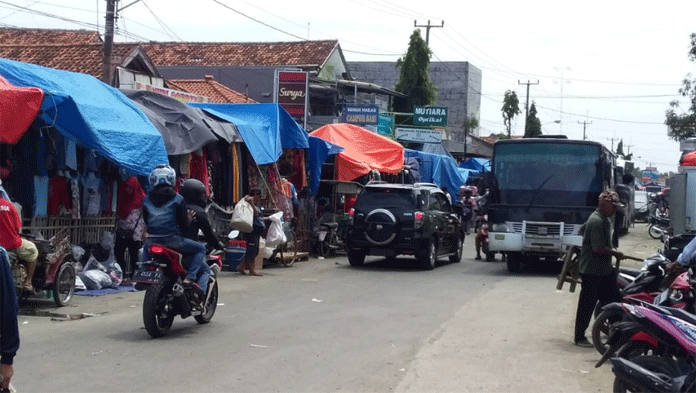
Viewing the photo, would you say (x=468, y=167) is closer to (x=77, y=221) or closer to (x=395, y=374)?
(x=77, y=221)

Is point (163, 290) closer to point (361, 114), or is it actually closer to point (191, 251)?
point (191, 251)

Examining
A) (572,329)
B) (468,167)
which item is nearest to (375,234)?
(572,329)

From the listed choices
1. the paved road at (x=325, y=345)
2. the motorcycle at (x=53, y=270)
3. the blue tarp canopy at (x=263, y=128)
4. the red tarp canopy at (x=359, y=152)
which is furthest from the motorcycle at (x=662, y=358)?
the red tarp canopy at (x=359, y=152)

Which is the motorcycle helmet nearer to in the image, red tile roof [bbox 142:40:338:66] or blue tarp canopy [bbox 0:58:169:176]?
blue tarp canopy [bbox 0:58:169:176]

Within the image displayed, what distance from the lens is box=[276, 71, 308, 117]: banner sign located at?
3472 cm

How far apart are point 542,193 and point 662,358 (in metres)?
13.4

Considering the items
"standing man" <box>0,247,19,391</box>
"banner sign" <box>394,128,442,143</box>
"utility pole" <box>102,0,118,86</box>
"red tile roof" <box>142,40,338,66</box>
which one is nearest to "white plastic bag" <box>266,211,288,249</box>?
"utility pole" <box>102,0,118,86</box>

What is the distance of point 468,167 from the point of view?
49.2m

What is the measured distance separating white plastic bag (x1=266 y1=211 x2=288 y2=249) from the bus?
4.72 m

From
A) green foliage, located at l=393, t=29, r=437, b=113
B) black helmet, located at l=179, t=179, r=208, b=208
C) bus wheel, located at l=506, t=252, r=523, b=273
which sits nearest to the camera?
black helmet, located at l=179, t=179, r=208, b=208

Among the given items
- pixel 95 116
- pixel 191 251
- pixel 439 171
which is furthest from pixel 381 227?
pixel 439 171

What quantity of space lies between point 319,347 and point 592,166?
11.6 m

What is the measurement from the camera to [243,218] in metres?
17.9

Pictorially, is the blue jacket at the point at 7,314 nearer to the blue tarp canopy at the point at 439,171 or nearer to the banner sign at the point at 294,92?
the blue tarp canopy at the point at 439,171
